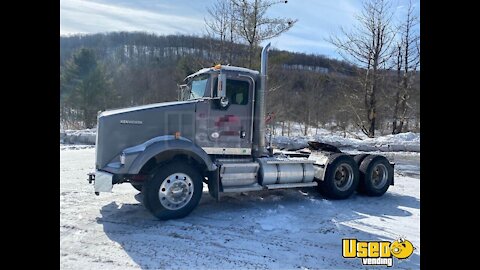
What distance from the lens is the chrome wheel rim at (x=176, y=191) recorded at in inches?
178

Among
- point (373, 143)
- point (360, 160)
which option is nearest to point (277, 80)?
point (373, 143)

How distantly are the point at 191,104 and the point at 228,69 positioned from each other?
3.13 ft

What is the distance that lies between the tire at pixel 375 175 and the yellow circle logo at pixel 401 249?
2505mm

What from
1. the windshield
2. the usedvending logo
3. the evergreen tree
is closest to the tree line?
the evergreen tree

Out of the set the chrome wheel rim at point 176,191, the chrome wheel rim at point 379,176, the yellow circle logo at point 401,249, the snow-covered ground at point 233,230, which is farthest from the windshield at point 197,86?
the chrome wheel rim at point 379,176

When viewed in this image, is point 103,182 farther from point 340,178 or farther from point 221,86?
point 340,178

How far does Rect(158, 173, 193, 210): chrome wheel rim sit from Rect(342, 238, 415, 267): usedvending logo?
240cm

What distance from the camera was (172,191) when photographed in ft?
15.0

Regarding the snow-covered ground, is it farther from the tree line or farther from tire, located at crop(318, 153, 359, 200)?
the tree line

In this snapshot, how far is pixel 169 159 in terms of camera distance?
4742 millimetres

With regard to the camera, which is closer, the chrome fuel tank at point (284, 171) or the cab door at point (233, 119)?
the cab door at point (233, 119)

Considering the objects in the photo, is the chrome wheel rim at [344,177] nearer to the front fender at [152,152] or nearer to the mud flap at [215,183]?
the mud flap at [215,183]

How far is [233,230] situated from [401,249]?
2.20 metres
